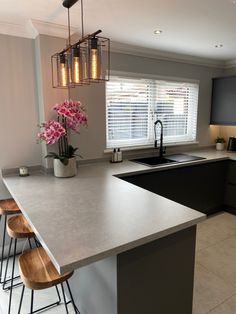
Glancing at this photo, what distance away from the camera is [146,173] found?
276 centimetres

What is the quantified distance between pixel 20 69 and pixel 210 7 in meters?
1.86

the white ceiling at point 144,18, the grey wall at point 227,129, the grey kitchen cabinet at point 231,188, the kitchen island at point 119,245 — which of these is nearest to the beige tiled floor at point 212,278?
the kitchen island at point 119,245

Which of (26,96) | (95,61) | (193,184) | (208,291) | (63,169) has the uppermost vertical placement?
(95,61)

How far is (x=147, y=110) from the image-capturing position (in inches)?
138

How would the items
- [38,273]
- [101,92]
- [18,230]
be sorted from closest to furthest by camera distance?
[38,273] → [18,230] → [101,92]

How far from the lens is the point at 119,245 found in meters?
1.17

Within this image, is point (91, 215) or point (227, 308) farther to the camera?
point (227, 308)

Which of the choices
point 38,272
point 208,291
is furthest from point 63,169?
point 208,291

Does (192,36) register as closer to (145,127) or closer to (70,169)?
(145,127)

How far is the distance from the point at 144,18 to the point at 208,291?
2521mm

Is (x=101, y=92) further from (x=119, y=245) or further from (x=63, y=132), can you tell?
(x=119, y=245)

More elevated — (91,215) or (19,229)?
(91,215)

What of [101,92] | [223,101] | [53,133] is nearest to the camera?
[53,133]

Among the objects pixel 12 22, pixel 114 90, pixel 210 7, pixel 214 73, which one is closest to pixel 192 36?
pixel 210 7
